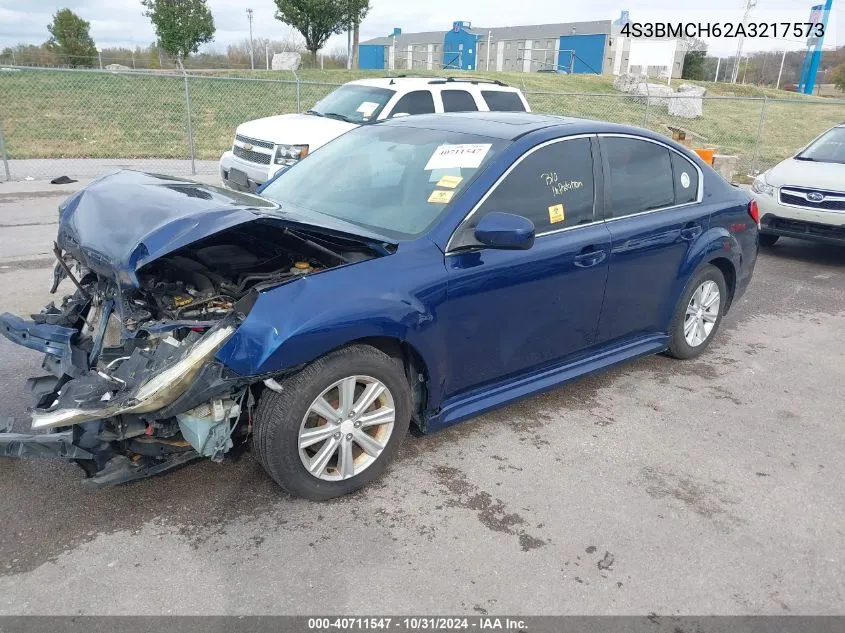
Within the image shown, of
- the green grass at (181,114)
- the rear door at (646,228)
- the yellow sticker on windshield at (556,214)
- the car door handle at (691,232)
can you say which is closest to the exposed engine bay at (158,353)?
the yellow sticker on windshield at (556,214)

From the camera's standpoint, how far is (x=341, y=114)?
1020cm

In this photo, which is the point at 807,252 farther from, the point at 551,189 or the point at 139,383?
the point at 139,383

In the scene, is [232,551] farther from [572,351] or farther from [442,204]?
[572,351]

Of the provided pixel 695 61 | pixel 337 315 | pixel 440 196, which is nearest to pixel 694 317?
pixel 440 196

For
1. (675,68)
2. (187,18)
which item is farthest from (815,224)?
(675,68)

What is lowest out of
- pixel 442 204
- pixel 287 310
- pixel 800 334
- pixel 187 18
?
pixel 800 334

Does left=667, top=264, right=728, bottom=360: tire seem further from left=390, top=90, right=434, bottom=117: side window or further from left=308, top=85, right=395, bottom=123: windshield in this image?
left=308, top=85, right=395, bottom=123: windshield

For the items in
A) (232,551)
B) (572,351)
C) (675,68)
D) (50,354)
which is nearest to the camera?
(232,551)

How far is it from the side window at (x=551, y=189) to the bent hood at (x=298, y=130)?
17.9ft

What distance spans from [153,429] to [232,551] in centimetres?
62

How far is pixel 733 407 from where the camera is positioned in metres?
4.59

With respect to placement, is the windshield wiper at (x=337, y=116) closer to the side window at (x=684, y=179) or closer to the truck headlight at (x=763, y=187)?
the truck headlight at (x=763, y=187)

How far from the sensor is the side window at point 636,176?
4.33m

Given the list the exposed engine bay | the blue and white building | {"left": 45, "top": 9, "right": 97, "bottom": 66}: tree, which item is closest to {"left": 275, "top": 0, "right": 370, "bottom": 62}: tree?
{"left": 45, "top": 9, "right": 97, "bottom": 66}: tree
